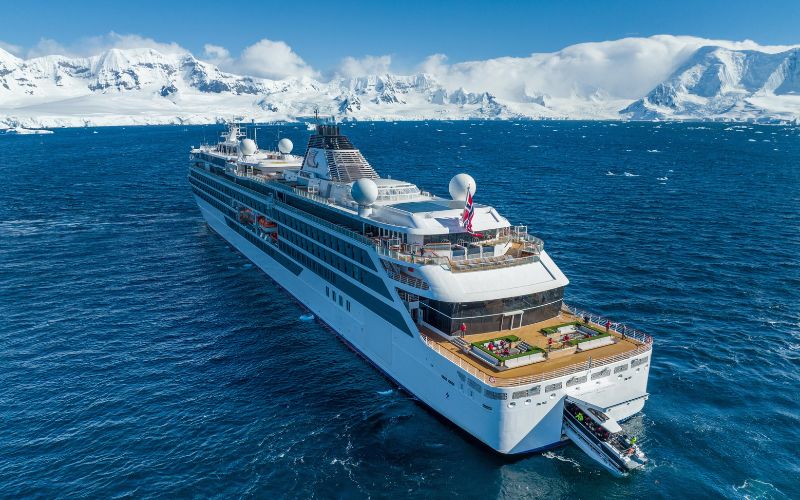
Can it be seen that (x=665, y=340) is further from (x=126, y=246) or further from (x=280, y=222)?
(x=126, y=246)

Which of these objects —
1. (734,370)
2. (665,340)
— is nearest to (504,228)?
(665,340)

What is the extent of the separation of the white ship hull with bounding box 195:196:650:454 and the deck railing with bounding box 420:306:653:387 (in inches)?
10.5

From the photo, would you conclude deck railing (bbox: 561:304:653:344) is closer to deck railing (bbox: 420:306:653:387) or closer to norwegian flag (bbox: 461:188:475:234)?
deck railing (bbox: 420:306:653:387)

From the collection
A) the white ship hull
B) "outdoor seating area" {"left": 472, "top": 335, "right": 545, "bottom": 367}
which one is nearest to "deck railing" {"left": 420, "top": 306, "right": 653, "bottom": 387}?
the white ship hull

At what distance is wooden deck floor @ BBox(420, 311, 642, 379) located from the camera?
3394 centimetres

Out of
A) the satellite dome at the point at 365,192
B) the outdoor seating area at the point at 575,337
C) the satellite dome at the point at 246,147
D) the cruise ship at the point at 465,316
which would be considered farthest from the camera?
the satellite dome at the point at 246,147

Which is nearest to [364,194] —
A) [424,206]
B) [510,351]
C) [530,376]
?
[424,206]

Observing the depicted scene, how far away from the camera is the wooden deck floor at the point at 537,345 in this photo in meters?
33.9

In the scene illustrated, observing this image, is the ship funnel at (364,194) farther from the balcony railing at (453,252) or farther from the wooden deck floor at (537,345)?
the wooden deck floor at (537,345)

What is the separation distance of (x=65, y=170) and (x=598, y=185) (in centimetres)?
14687

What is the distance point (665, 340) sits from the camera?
48.3 meters

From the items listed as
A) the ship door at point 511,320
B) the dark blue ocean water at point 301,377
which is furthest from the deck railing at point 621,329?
the ship door at point 511,320

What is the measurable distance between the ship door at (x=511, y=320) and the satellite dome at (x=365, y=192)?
51.9 feet

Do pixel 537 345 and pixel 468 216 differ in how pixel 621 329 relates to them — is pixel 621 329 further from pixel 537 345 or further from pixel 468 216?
pixel 468 216
